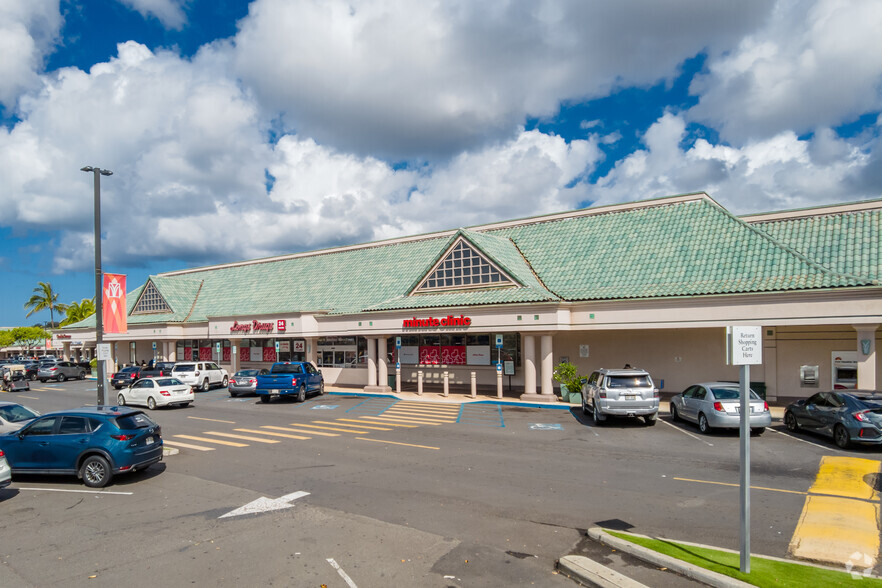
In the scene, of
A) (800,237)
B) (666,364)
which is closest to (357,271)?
(666,364)

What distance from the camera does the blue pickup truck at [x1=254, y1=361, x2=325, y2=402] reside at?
93.6 ft

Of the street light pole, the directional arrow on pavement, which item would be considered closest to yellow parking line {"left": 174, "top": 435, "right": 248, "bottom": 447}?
the street light pole

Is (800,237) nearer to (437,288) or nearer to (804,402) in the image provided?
(804,402)

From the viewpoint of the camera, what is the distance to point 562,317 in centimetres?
2620

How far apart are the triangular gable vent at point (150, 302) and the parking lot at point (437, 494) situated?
3052cm

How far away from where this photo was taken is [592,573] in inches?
285

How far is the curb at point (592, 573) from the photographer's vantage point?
696 cm

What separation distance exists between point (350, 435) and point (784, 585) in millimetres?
13586

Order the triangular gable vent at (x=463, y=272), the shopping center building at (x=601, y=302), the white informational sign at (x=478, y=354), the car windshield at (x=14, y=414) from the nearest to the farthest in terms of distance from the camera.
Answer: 1. the car windshield at (x=14, y=414)
2. the shopping center building at (x=601, y=302)
3. the triangular gable vent at (x=463, y=272)
4. the white informational sign at (x=478, y=354)

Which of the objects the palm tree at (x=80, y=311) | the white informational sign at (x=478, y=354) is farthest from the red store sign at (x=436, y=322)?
the palm tree at (x=80, y=311)

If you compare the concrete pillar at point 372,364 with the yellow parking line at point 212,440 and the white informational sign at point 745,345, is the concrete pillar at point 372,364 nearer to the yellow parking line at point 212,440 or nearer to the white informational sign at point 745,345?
the yellow parking line at point 212,440

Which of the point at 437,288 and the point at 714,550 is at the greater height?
the point at 437,288

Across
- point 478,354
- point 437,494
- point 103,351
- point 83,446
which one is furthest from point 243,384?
point 437,494

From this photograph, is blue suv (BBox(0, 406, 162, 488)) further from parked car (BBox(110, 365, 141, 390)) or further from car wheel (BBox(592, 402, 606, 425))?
parked car (BBox(110, 365, 141, 390))
